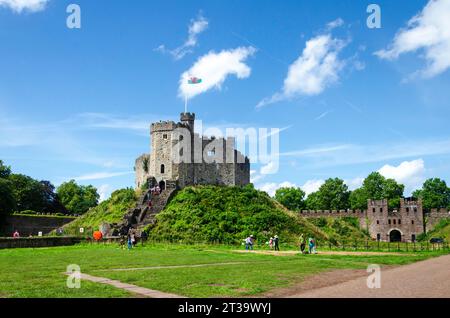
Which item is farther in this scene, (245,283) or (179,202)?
(179,202)

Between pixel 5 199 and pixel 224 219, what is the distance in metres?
29.5

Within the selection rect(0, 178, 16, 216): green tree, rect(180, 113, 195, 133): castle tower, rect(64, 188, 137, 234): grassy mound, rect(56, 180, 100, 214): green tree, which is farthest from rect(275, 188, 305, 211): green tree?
rect(0, 178, 16, 216): green tree

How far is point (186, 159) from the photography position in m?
→ 61.9

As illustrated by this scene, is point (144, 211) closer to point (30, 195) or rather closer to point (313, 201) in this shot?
point (30, 195)

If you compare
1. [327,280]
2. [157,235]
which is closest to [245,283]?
[327,280]

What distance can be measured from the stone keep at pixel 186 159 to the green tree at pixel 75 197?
1785 inches

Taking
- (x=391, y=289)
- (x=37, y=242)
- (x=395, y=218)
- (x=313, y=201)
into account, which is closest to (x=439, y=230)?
(x=395, y=218)

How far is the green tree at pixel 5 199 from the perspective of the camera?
58812 mm

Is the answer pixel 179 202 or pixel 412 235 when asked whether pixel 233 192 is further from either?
pixel 412 235

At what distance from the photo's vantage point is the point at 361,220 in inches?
3548

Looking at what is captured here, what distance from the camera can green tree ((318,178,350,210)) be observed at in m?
106

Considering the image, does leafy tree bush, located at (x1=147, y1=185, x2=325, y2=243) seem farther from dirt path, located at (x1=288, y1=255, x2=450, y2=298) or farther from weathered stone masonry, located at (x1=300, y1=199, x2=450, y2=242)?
weathered stone masonry, located at (x1=300, y1=199, x2=450, y2=242)

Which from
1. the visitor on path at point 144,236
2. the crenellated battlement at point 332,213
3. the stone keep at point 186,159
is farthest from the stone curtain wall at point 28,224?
the crenellated battlement at point 332,213
